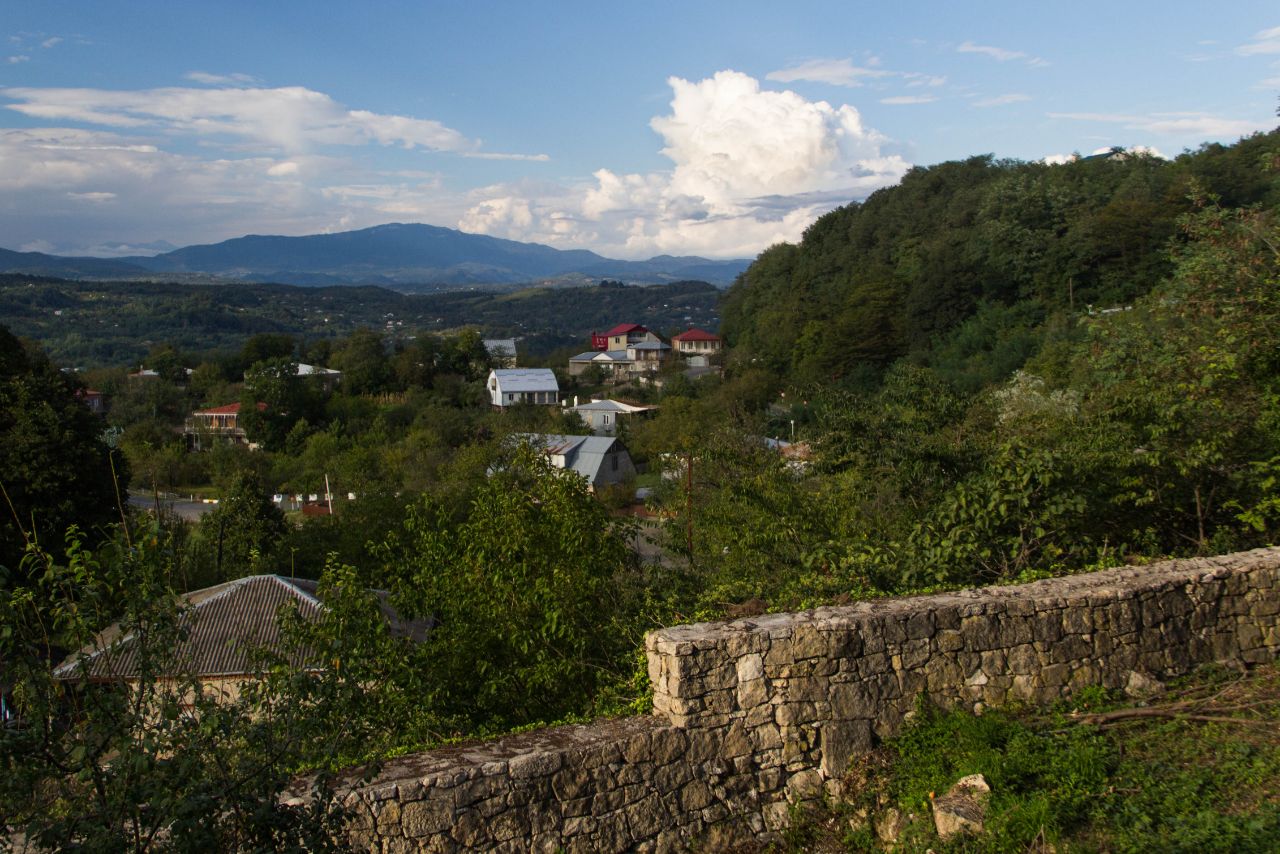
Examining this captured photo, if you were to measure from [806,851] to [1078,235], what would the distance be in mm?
48492

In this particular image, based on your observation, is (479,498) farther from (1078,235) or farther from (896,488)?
(1078,235)

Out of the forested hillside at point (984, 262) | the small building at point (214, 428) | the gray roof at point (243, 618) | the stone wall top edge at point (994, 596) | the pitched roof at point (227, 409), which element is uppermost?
the forested hillside at point (984, 262)

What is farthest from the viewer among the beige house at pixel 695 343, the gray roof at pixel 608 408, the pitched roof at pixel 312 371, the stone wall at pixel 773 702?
the beige house at pixel 695 343

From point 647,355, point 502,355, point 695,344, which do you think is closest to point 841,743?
point 502,355

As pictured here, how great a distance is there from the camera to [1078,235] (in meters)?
46.5

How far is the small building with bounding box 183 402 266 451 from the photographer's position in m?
52.3

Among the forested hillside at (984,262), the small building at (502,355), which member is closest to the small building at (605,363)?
A: the small building at (502,355)

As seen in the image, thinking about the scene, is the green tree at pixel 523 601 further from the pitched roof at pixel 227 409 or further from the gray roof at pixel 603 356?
the gray roof at pixel 603 356

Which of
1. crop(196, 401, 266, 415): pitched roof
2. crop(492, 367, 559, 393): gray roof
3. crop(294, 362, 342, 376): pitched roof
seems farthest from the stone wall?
crop(294, 362, 342, 376): pitched roof

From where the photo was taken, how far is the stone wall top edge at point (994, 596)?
5250 mm

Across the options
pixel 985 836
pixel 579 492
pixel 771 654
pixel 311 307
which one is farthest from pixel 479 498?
pixel 311 307

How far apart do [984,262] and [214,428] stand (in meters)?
46.4

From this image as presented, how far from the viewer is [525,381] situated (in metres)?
64.1

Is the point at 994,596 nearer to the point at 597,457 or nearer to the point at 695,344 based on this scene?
the point at 597,457
